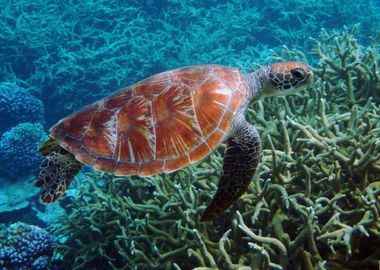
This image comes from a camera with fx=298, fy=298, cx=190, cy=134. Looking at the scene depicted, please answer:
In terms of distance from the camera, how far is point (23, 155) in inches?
248

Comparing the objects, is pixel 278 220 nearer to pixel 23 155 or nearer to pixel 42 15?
pixel 23 155

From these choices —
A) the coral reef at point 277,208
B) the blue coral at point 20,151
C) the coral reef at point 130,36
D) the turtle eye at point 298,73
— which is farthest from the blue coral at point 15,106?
the turtle eye at point 298,73

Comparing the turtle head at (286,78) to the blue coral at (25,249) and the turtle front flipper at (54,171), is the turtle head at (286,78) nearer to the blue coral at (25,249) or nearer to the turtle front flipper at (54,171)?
the turtle front flipper at (54,171)

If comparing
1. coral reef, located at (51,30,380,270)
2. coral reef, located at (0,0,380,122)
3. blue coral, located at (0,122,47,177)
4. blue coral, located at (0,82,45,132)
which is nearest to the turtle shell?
coral reef, located at (51,30,380,270)

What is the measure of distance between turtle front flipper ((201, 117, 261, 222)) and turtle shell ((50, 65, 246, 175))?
5.7 inches

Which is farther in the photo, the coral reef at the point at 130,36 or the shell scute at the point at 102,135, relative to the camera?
the coral reef at the point at 130,36

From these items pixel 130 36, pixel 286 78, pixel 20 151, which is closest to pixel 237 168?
pixel 286 78

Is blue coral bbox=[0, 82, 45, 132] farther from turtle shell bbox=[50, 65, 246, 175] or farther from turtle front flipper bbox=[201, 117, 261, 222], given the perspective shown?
turtle front flipper bbox=[201, 117, 261, 222]

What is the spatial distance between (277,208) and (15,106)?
6.93 m

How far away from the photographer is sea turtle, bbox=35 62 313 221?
255 centimetres

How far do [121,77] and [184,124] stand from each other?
5970mm

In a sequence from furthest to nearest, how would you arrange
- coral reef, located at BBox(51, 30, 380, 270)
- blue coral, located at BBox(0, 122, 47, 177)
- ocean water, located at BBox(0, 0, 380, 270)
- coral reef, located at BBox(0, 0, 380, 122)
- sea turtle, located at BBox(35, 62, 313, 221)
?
1. coral reef, located at BBox(0, 0, 380, 122)
2. blue coral, located at BBox(0, 122, 47, 177)
3. sea turtle, located at BBox(35, 62, 313, 221)
4. ocean water, located at BBox(0, 0, 380, 270)
5. coral reef, located at BBox(51, 30, 380, 270)

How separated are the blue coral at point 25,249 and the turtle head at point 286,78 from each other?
344 cm

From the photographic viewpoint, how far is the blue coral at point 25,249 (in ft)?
12.6
